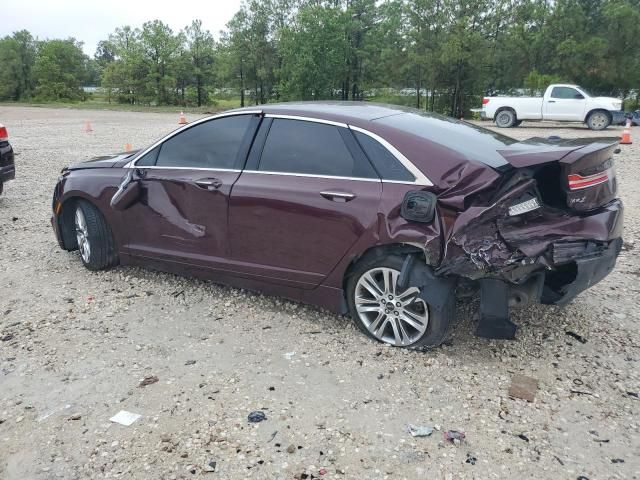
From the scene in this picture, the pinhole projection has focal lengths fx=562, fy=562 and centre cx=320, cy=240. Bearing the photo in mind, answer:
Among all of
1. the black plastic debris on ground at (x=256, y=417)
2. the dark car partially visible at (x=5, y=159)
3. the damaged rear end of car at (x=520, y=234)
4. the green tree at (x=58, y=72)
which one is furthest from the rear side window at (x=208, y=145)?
the green tree at (x=58, y=72)

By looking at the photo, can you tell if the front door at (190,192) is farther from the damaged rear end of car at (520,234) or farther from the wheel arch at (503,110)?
the wheel arch at (503,110)

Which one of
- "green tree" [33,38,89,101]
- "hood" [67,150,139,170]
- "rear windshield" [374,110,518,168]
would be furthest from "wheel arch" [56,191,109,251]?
"green tree" [33,38,89,101]

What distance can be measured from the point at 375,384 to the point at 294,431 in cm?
65

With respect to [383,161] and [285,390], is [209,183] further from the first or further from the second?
[285,390]

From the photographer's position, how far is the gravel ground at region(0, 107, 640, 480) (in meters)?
2.76

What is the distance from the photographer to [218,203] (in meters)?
4.34

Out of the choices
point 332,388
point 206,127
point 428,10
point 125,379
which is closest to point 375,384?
point 332,388

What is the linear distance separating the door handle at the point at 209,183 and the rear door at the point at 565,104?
18.5 m

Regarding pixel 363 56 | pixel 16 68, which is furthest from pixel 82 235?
pixel 16 68

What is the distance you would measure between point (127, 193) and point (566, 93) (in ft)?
61.4

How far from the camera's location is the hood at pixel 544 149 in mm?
3441

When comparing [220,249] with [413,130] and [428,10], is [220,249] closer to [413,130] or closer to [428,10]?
[413,130]

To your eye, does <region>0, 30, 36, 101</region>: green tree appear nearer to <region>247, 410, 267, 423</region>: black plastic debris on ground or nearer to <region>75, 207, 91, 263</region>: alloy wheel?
<region>75, 207, 91, 263</region>: alloy wheel

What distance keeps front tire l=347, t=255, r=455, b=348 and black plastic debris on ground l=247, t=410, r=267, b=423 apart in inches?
42.3
